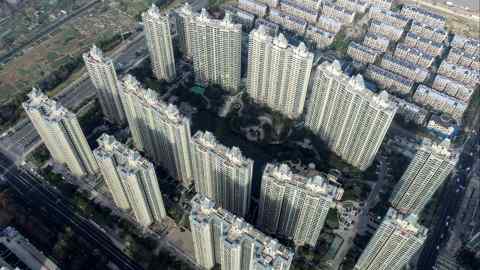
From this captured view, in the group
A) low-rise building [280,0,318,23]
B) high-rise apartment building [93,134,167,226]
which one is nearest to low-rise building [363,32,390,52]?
low-rise building [280,0,318,23]

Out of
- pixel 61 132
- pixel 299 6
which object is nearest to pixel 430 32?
pixel 299 6

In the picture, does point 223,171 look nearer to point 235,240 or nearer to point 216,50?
point 235,240

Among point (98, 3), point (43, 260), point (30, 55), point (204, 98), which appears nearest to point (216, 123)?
point (204, 98)

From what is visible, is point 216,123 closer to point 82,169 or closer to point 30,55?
point 82,169

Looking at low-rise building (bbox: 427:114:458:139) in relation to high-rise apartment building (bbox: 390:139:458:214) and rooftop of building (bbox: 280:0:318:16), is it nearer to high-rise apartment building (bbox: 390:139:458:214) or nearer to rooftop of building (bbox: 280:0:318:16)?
high-rise apartment building (bbox: 390:139:458:214)

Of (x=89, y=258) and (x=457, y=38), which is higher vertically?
(x=457, y=38)

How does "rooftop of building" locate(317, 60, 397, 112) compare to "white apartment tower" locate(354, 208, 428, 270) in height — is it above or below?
above
